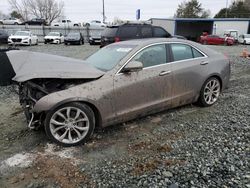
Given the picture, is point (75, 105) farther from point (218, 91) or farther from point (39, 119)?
point (218, 91)

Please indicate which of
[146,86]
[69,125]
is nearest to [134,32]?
[146,86]

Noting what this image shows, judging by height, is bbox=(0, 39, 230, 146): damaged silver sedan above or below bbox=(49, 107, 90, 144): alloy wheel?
above

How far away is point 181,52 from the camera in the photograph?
5137 millimetres

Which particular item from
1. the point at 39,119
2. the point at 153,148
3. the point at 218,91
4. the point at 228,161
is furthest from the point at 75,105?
the point at 218,91

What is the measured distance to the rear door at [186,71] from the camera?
16.2 feet

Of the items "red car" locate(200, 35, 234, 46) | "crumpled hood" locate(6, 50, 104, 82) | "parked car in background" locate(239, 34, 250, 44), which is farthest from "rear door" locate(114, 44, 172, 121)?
"parked car in background" locate(239, 34, 250, 44)

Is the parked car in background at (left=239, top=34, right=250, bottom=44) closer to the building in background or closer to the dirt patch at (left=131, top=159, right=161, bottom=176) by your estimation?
the building in background

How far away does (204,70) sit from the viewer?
5.35 m

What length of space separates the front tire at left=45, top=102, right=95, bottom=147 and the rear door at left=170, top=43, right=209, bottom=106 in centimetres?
177

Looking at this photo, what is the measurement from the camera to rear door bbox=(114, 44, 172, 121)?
14.0 ft

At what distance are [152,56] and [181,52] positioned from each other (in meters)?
0.74

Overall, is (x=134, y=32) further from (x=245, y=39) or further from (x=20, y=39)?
(x=245, y=39)

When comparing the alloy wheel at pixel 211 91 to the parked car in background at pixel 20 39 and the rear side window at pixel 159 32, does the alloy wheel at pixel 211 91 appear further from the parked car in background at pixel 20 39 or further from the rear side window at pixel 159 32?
the parked car in background at pixel 20 39

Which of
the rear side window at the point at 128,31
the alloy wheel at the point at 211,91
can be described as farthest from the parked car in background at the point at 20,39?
the alloy wheel at the point at 211,91
